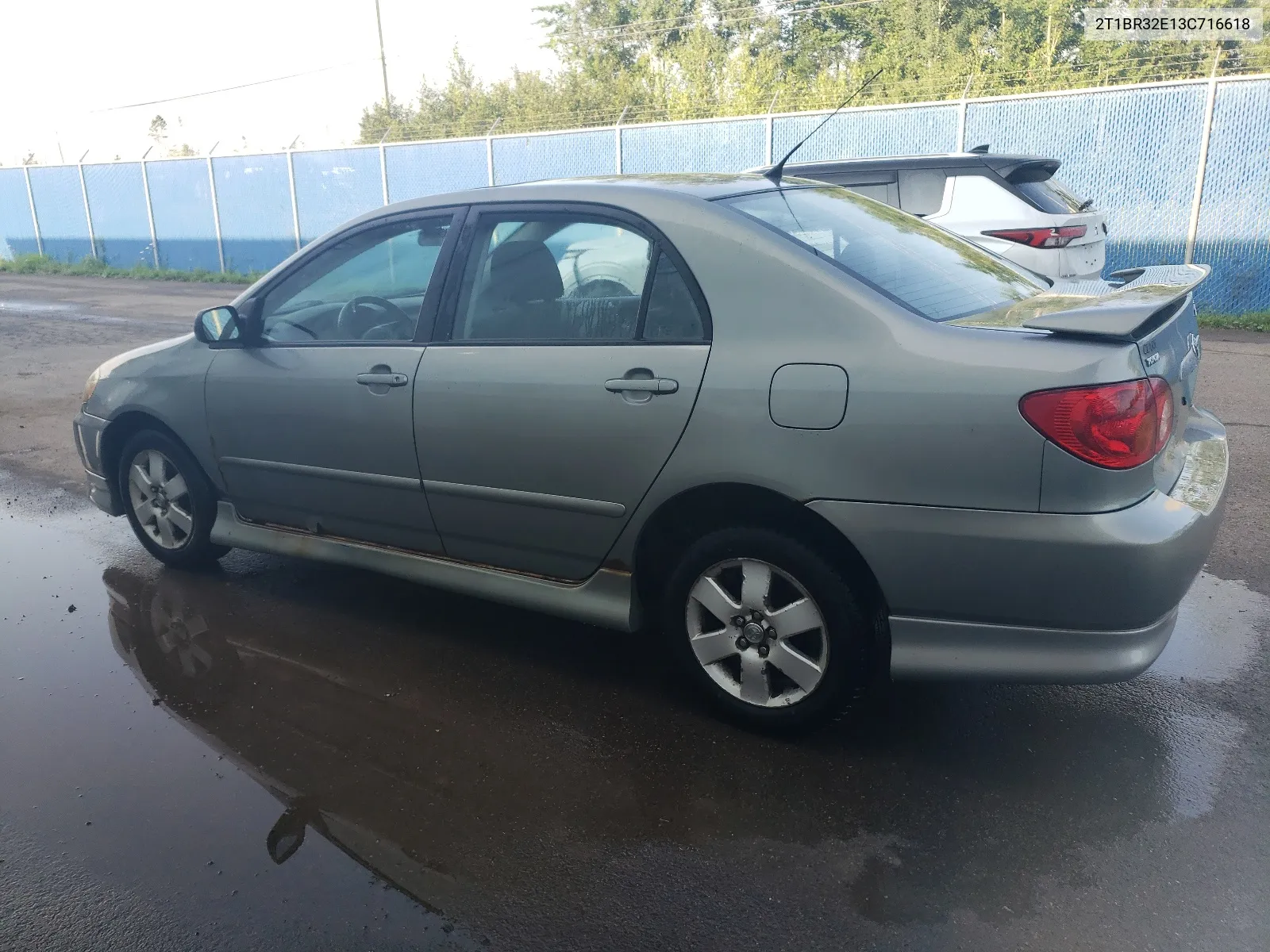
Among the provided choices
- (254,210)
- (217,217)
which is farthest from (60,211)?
(254,210)

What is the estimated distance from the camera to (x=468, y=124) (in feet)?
116

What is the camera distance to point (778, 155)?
52.8 ft

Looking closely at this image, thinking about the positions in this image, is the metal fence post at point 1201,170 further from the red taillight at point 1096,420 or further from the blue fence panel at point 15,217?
the blue fence panel at point 15,217

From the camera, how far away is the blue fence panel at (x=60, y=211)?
28219mm

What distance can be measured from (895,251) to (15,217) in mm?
34353

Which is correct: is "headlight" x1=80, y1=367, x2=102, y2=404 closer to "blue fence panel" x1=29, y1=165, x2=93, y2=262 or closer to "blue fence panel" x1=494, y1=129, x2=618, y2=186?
"blue fence panel" x1=494, y1=129, x2=618, y2=186

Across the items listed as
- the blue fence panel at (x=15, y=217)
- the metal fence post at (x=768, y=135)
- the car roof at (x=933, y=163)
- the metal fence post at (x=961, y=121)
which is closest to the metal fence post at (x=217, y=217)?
the blue fence panel at (x=15, y=217)

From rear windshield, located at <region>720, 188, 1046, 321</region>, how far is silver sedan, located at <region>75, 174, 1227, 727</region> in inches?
0.7

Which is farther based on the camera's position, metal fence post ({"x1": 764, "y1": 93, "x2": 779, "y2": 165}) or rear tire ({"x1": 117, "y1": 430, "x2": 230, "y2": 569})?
metal fence post ({"x1": 764, "y1": 93, "x2": 779, "y2": 165})

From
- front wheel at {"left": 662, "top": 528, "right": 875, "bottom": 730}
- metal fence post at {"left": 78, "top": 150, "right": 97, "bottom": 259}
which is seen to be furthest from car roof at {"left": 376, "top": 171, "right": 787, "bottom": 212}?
metal fence post at {"left": 78, "top": 150, "right": 97, "bottom": 259}

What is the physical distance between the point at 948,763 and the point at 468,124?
116ft

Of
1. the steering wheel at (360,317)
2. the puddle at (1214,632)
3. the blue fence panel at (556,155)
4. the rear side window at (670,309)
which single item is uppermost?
the blue fence panel at (556,155)

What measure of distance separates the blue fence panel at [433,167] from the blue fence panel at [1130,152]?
10.2m

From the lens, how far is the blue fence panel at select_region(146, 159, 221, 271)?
24609mm
